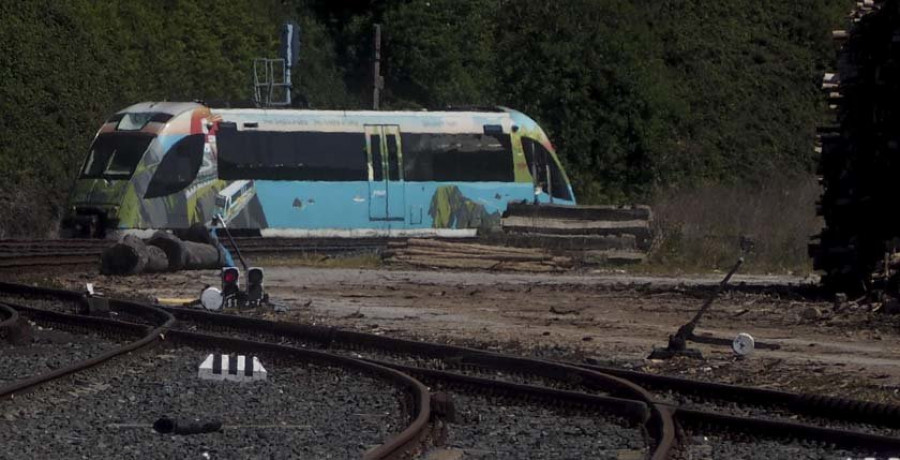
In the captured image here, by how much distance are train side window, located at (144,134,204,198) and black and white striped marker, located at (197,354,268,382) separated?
56.5 ft

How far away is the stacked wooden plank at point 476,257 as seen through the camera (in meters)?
25.5

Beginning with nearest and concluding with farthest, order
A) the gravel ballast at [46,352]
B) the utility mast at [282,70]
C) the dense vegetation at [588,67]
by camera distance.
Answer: the gravel ballast at [46,352]
the utility mast at [282,70]
the dense vegetation at [588,67]

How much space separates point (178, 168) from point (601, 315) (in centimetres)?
1323

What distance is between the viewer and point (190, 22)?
3769 centimetres

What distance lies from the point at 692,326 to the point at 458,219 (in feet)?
58.3

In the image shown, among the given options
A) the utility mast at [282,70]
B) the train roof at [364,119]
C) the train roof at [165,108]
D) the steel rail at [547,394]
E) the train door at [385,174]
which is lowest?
the steel rail at [547,394]

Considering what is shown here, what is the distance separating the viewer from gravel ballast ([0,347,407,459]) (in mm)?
9008

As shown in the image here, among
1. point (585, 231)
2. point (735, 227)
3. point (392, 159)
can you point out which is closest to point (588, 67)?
point (735, 227)

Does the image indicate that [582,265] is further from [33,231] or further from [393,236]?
[33,231]

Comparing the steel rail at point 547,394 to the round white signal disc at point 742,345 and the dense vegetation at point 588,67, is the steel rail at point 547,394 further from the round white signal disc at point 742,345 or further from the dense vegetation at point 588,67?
the dense vegetation at point 588,67

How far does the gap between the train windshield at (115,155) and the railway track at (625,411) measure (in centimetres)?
1571

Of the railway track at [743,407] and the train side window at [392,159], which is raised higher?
the train side window at [392,159]

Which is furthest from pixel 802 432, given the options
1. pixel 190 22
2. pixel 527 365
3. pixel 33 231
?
pixel 190 22

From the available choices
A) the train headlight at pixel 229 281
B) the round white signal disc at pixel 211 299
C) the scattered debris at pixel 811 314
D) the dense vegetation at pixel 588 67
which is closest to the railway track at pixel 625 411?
the round white signal disc at pixel 211 299
